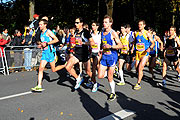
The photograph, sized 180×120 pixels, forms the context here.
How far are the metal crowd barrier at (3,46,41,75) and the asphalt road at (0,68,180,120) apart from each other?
8.21ft

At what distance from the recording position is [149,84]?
8836 mm

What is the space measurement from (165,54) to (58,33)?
6159 millimetres

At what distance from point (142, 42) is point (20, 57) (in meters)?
6.23

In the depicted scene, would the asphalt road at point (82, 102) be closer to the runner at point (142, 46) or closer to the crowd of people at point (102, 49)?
the crowd of people at point (102, 49)

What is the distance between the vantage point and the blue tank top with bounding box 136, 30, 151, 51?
789 centimetres

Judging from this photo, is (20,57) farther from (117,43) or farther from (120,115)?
(120,115)

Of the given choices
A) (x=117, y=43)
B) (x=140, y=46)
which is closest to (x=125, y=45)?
(x=140, y=46)

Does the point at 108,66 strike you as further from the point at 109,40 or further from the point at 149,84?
the point at 149,84

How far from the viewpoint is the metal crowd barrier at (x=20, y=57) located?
36.3ft

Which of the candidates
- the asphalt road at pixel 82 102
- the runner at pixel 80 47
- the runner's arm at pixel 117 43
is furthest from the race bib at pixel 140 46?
the runner's arm at pixel 117 43

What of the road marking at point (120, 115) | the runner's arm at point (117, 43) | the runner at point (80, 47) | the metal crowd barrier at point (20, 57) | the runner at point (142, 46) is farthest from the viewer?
the metal crowd barrier at point (20, 57)

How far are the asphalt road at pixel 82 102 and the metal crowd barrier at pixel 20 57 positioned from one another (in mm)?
2503

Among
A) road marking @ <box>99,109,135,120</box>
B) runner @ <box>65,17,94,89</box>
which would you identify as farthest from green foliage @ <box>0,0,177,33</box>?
road marking @ <box>99,109,135,120</box>

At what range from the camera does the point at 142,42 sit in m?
7.93
